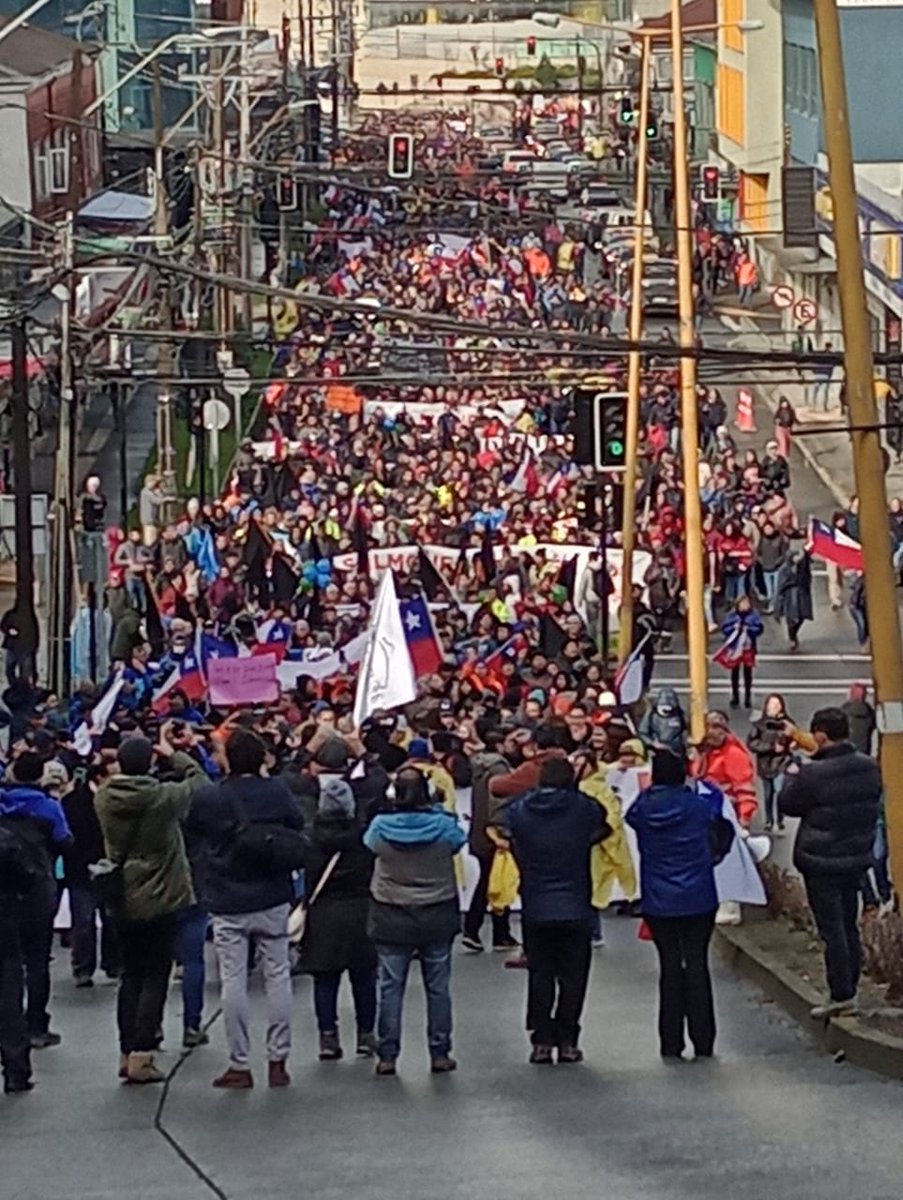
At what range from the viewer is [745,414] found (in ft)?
182

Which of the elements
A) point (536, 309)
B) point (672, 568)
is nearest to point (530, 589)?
point (672, 568)

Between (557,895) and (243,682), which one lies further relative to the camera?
(243,682)

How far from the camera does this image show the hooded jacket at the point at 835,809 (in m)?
13.3

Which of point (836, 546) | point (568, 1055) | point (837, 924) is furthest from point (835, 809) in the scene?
point (836, 546)

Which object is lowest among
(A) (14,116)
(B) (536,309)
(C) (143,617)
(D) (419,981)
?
(D) (419,981)

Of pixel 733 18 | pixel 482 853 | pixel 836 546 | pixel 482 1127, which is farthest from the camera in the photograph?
pixel 733 18

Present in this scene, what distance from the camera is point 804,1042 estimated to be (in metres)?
13.7

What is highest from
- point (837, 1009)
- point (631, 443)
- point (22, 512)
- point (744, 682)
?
point (631, 443)

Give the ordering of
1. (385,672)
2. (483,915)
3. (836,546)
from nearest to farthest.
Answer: (483,915)
(385,672)
(836,546)

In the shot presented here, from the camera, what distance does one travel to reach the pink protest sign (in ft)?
79.2

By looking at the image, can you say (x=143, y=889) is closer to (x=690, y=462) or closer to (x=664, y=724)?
(x=690, y=462)

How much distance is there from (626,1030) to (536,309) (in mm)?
49361

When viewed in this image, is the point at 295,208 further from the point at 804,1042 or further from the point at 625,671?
the point at 804,1042

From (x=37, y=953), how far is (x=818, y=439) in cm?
4497
